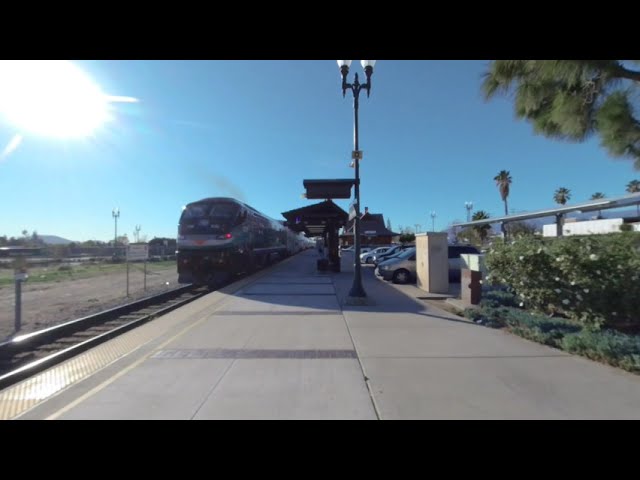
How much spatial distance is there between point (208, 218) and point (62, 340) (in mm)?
8730

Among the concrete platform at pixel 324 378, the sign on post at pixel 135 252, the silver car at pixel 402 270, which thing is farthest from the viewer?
the silver car at pixel 402 270

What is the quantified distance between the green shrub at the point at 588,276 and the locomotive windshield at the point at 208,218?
436 inches

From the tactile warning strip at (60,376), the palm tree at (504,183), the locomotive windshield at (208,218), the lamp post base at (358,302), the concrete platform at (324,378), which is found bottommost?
the tactile warning strip at (60,376)

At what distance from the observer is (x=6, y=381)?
15.0ft

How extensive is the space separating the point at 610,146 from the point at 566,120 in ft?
2.38

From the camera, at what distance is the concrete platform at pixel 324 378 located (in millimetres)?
3590

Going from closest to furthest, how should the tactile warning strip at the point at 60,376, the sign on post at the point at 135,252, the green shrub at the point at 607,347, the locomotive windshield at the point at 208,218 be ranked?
the tactile warning strip at the point at 60,376 < the green shrub at the point at 607,347 < the sign on post at the point at 135,252 < the locomotive windshield at the point at 208,218

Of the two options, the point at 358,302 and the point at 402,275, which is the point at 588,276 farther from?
the point at 402,275

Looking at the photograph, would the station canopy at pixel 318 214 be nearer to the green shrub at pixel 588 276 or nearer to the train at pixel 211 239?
the train at pixel 211 239

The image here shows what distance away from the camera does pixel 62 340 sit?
6750mm

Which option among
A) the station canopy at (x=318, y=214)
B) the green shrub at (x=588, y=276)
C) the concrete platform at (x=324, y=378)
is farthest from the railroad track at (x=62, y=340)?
the station canopy at (x=318, y=214)

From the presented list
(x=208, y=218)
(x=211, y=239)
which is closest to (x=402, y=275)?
(x=211, y=239)

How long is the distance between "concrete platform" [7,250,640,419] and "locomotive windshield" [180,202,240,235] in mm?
7789
